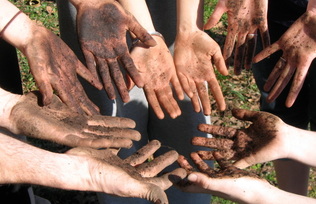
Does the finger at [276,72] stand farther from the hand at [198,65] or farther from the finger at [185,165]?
the finger at [185,165]

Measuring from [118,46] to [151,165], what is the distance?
2.40 feet

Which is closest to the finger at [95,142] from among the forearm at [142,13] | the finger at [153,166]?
the finger at [153,166]

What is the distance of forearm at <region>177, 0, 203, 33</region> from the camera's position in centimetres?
241

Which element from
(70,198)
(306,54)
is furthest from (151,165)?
(70,198)

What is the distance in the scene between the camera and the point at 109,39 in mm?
2369

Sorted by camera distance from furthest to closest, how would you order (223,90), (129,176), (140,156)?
(223,90)
(140,156)
(129,176)

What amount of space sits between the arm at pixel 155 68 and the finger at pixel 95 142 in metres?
0.41

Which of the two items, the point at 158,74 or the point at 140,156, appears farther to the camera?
the point at 158,74

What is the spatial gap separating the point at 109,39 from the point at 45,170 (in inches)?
33.3

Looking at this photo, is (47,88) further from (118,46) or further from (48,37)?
(118,46)

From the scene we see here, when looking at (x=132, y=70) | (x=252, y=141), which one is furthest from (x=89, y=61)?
(x=252, y=141)

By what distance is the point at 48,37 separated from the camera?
2.25 m

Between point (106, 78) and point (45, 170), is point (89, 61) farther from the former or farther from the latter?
point (45, 170)

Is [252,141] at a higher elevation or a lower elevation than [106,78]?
lower
